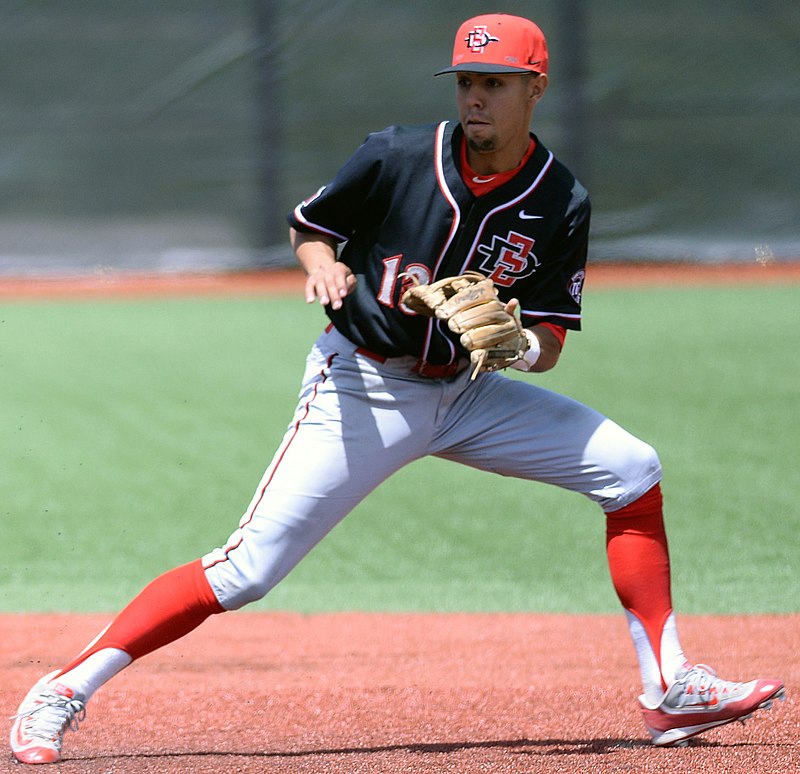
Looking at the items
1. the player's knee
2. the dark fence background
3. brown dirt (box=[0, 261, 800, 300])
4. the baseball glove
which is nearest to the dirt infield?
the player's knee

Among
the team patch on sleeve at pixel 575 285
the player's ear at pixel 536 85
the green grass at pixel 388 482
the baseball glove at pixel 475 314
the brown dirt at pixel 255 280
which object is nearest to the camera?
the baseball glove at pixel 475 314

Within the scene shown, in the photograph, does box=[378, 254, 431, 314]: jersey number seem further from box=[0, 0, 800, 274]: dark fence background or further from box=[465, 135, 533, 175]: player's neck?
box=[0, 0, 800, 274]: dark fence background

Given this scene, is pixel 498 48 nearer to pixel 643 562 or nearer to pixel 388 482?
pixel 643 562

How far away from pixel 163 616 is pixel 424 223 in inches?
46.2

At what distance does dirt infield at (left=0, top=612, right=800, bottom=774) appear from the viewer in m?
3.25

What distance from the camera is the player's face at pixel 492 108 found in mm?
3170

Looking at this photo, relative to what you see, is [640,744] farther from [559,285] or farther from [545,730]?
[559,285]

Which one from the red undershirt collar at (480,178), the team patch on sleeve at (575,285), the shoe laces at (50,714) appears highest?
the red undershirt collar at (480,178)

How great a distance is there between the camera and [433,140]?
10.7ft

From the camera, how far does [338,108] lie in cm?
1284

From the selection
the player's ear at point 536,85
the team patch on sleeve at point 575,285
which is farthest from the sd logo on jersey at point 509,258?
the player's ear at point 536,85

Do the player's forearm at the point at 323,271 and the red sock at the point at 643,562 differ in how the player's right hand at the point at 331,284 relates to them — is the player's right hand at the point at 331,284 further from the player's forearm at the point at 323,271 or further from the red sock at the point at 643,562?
the red sock at the point at 643,562

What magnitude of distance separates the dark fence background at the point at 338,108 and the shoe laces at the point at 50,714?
996 centimetres

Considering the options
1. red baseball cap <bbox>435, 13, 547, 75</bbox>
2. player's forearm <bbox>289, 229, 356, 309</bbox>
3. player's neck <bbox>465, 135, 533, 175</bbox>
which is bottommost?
player's forearm <bbox>289, 229, 356, 309</bbox>
